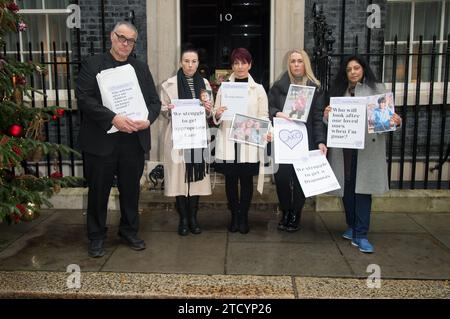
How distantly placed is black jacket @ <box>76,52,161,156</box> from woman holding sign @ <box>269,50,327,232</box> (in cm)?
119

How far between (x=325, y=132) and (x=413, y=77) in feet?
10.4

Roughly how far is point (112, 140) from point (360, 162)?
7.53 ft

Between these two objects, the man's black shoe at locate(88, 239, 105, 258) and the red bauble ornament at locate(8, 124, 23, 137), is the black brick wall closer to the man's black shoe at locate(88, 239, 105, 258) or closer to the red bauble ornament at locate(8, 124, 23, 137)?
the man's black shoe at locate(88, 239, 105, 258)

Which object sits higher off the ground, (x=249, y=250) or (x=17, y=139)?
(x=17, y=139)

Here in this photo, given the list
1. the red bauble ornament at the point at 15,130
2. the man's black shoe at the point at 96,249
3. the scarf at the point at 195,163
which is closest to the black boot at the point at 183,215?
the scarf at the point at 195,163

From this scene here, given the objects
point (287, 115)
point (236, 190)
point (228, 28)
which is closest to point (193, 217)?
point (236, 190)

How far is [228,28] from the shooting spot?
717 centimetres

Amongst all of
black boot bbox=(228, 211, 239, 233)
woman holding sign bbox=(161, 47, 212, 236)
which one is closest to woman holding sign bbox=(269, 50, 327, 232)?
black boot bbox=(228, 211, 239, 233)

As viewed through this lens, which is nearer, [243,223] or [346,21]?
[243,223]

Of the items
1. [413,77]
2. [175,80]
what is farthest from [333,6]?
[175,80]

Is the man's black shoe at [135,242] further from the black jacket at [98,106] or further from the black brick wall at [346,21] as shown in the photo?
the black brick wall at [346,21]

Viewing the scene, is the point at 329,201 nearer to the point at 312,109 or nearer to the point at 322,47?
the point at 312,109

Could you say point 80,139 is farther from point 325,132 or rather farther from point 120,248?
point 325,132

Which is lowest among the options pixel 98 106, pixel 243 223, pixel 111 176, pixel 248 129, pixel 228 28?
pixel 243 223
